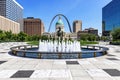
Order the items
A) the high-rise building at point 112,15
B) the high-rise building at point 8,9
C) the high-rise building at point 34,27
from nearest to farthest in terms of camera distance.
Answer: the high-rise building at point 112,15 → the high-rise building at point 8,9 → the high-rise building at point 34,27

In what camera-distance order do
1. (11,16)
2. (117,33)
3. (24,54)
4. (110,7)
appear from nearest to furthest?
(24,54), (117,33), (110,7), (11,16)

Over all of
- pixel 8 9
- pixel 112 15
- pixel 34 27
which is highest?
pixel 8 9

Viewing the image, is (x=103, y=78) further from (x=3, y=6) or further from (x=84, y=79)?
(x=3, y=6)

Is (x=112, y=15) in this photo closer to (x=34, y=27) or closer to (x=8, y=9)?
(x=34, y=27)

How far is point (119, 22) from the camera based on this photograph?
10681 centimetres

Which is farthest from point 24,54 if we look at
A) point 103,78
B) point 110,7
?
point 110,7

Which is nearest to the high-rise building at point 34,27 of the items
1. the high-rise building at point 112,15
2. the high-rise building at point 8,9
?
the high-rise building at point 8,9

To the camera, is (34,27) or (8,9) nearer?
(8,9)

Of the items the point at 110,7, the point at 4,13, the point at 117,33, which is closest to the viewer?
the point at 117,33

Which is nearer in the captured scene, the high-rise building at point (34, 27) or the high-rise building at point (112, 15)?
the high-rise building at point (112, 15)

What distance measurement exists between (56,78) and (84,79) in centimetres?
162

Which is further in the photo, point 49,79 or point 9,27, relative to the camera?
point 9,27

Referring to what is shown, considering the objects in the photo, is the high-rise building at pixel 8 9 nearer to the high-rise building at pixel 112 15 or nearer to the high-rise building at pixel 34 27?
the high-rise building at pixel 34 27

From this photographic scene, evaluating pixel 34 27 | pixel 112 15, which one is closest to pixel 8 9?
pixel 34 27
